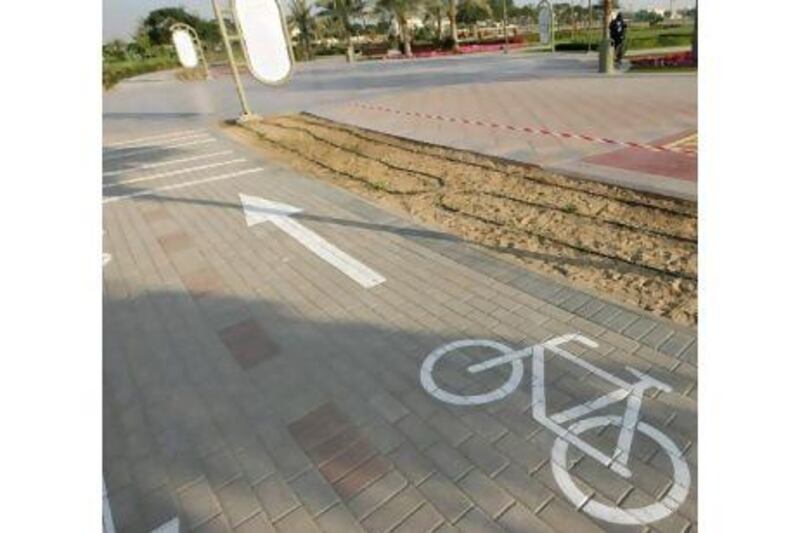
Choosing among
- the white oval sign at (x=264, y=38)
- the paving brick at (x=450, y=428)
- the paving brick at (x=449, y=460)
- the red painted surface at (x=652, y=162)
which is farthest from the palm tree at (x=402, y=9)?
the paving brick at (x=449, y=460)

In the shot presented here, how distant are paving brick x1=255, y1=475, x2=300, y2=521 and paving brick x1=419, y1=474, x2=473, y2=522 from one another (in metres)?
0.77

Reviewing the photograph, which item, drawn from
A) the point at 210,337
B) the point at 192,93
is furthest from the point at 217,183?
the point at 192,93

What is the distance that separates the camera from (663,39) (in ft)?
101

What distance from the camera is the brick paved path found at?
285 cm

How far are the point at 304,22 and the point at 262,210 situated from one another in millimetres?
51253

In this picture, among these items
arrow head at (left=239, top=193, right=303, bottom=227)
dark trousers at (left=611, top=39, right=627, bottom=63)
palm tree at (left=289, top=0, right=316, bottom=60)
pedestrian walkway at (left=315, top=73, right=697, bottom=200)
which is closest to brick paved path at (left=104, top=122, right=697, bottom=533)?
arrow head at (left=239, top=193, right=303, bottom=227)

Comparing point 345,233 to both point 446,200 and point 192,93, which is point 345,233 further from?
point 192,93

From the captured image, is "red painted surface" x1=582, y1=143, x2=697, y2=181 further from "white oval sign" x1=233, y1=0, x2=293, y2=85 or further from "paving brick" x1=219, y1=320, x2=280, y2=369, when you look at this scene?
"paving brick" x1=219, y1=320, x2=280, y2=369

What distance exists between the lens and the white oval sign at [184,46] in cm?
2303

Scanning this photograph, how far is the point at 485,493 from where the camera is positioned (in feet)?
9.29

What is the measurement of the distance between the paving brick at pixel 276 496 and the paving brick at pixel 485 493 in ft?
3.26

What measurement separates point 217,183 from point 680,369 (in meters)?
8.77

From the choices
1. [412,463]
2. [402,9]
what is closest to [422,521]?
[412,463]

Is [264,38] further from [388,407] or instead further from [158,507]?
[158,507]
